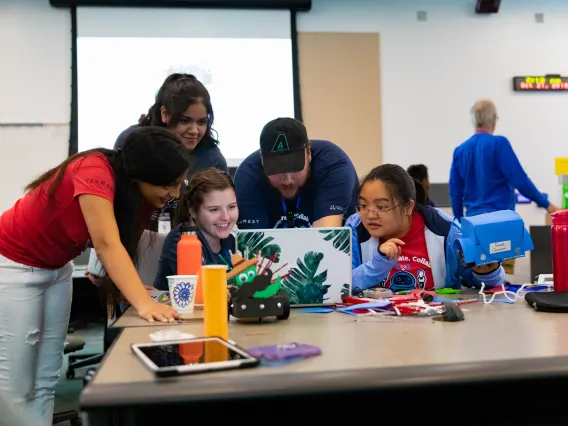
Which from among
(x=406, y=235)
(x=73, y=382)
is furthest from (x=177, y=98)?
(x=73, y=382)

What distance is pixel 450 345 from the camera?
3.11 feet

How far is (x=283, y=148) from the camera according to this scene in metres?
1.86

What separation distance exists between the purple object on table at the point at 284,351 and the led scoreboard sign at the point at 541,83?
15.2 ft

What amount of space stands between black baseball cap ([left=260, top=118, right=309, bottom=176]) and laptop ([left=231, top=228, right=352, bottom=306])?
0.49m

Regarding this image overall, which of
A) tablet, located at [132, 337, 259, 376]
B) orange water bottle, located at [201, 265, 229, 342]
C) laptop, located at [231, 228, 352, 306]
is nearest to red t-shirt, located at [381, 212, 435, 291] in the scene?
laptop, located at [231, 228, 352, 306]

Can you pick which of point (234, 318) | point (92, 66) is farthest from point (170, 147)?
point (92, 66)

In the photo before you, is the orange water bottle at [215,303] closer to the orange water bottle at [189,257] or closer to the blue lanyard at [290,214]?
the orange water bottle at [189,257]

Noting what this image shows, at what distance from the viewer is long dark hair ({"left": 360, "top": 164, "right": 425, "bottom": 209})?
1.86m

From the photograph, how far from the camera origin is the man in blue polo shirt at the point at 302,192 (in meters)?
2.04

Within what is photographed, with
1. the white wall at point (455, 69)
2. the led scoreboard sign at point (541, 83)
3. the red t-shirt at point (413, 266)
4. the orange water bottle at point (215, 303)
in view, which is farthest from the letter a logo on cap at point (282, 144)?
the led scoreboard sign at point (541, 83)

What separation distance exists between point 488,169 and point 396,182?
2.04m

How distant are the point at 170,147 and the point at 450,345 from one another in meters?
0.88

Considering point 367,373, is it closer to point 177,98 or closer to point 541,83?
point 177,98

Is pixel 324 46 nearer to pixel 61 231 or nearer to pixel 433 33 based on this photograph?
pixel 433 33
